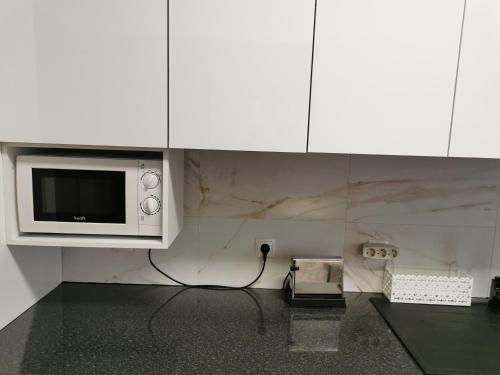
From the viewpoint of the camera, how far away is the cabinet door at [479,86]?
976mm

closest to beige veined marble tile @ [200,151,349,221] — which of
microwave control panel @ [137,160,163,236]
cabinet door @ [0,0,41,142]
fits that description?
microwave control panel @ [137,160,163,236]

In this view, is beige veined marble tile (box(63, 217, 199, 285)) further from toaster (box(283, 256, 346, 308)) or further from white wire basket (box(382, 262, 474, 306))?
white wire basket (box(382, 262, 474, 306))

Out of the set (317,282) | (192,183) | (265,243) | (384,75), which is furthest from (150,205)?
(384,75)

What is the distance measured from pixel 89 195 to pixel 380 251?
1.16 meters

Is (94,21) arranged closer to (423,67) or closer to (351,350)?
(423,67)

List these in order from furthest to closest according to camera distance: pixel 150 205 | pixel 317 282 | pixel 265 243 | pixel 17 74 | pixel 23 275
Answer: pixel 265 243, pixel 317 282, pixel 23 275, pixel 150 205, pixel 17 74

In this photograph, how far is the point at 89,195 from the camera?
1.12m

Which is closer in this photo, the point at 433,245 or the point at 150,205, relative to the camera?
the point at 150,205

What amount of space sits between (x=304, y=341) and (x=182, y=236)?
655 millimetres

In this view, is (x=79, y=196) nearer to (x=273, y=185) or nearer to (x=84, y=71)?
(x=84, y=71)

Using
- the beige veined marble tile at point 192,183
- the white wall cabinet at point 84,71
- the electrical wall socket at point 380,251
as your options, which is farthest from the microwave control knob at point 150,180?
the electrical wall socket at point 380,251

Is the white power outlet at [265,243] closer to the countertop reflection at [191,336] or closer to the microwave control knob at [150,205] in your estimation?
the countertop reflection at [191,336]

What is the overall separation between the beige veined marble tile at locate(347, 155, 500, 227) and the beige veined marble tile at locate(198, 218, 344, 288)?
0.51 feet

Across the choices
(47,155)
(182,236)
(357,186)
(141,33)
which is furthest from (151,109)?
(357,186)
